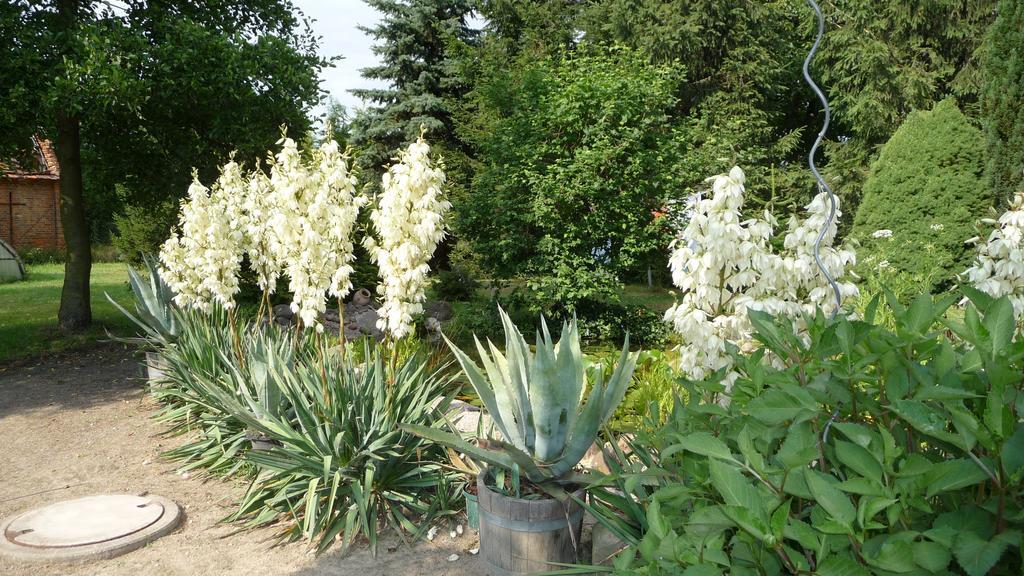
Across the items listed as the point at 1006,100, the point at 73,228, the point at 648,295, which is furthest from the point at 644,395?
the point at 648,295

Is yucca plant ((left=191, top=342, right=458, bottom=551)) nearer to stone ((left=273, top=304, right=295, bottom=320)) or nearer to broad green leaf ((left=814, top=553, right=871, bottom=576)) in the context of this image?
broad green leaf ((left=814, top=553, right=871, bottom=576))

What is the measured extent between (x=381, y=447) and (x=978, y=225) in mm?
3315

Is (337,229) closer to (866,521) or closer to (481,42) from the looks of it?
(866,521)

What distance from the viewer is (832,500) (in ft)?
3.72

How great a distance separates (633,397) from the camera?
5.17 metres

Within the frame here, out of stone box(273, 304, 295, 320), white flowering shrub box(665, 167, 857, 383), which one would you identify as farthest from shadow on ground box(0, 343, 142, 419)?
white flowering shrub box(665, 167, 857, 383)

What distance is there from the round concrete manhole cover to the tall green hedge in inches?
367

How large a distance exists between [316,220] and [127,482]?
2.12 metres

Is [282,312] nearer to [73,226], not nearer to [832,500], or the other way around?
[73,226]

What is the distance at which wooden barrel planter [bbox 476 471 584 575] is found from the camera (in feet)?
9.71

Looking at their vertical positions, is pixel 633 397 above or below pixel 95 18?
below

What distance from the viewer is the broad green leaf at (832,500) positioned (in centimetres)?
111

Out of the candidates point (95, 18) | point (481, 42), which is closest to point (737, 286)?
point (95, 18)

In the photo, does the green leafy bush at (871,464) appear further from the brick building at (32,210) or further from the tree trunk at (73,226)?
the brick building at (32,210)
